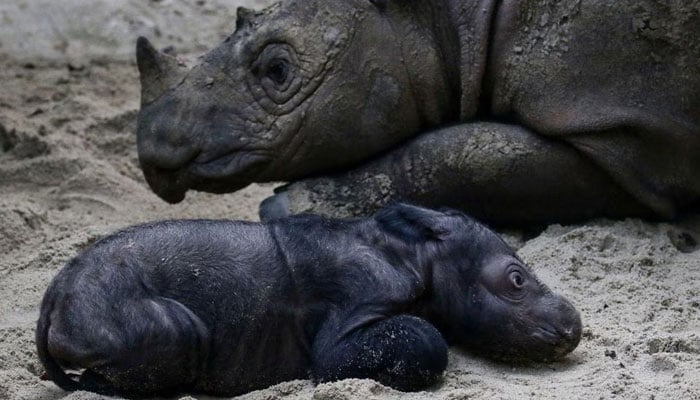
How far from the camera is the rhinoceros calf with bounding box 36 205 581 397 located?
13.3ft

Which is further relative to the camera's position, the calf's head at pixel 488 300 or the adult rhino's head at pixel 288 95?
the adult rhino's head at pixel 288 95

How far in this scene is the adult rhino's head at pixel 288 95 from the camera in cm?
536

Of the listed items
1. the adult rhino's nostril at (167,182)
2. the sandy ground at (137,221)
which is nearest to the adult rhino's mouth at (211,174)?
the adult rhino's nostril at (167,182)

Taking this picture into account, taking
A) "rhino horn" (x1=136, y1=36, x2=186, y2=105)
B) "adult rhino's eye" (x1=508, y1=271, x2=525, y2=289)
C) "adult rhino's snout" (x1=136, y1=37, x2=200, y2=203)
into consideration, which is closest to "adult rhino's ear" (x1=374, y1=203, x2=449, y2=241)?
"adult rhino's eye" (x1=508, y1=271, x2=525, y2=289)

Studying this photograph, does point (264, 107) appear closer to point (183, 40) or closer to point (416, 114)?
point (416, 114)

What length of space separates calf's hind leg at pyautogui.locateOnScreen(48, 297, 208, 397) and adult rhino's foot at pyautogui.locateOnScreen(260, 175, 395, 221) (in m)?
1.26

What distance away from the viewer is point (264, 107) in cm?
542

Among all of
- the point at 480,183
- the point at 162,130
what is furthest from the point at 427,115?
the point at 162,130

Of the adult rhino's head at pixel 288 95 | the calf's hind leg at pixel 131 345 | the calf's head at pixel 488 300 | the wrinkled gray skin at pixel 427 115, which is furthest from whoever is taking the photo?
the adult rhino's head at pixel 288 95

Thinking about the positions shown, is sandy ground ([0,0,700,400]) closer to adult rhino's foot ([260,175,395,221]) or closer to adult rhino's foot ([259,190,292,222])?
adult rhino's foot ([260,175,395,221])

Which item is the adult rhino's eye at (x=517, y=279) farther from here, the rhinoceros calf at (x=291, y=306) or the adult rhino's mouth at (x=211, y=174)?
the adult rhino's mouth at (x=211, y=174)

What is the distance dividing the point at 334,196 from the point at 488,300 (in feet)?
3.88

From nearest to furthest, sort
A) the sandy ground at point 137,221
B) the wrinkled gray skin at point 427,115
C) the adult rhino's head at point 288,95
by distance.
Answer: the sandy ground at point 137,221 → the wrinkled gray skin at point 427,115 → the adult rhino's head at point 288,95

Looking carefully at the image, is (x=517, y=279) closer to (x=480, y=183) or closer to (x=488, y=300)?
(x=488, y=300)
